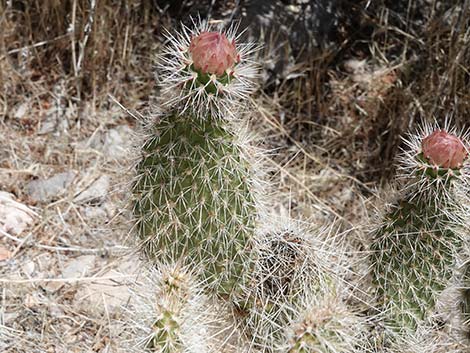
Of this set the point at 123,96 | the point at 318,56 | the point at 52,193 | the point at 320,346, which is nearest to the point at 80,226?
the point at 52,193

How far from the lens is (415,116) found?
3.19 m

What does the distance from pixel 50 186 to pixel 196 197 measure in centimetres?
126

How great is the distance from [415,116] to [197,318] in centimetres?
176

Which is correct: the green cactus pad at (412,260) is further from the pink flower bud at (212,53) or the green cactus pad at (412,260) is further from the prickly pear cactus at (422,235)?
the pink flower bud at (212,53)

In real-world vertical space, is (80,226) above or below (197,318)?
below

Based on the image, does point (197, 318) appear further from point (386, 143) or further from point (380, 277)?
point (386, 143)

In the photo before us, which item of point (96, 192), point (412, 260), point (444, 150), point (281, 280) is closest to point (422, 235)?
point (412, 260)

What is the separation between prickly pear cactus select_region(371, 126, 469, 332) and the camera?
191cm

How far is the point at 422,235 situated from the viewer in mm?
2010

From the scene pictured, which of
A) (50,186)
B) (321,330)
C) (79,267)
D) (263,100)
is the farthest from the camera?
(263,100)

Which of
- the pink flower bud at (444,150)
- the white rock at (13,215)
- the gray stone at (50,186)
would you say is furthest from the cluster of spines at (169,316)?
the gray stone at (50,186)

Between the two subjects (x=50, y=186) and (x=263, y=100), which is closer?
(x=50, y=186)

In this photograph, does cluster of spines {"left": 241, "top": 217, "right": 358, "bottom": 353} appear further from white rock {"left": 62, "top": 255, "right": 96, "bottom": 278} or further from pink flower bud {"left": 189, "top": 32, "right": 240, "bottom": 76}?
white rock {"left": 62, "top": 255, "right": 96, "bottom": 278}

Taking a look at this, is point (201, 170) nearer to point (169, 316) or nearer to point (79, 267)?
point (169, 316)
